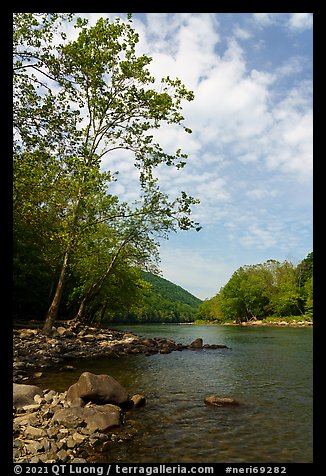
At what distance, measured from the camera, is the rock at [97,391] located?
10383mm

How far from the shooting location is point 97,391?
10.5 meters

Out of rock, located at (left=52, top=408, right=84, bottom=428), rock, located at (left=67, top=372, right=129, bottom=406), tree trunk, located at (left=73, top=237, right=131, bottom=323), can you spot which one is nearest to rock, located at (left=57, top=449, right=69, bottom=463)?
rock, located at (left=52, top=408, right=84, bottom=428)

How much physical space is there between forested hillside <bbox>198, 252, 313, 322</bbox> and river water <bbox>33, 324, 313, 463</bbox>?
8379 centimetres

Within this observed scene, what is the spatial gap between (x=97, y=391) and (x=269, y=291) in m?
103

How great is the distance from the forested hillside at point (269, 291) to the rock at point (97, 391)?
91624 mm

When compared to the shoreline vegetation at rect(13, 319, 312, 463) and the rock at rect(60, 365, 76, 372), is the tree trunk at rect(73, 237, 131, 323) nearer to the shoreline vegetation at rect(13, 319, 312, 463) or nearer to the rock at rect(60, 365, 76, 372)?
the rock at rect(60, 365, 76, 372)

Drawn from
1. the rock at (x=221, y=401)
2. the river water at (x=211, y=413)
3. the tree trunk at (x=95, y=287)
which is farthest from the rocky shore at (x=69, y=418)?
the tree trunk at (x=95, y=287)

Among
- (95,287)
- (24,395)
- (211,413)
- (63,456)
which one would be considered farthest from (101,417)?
(95,287)

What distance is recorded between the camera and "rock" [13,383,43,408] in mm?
A: 10055

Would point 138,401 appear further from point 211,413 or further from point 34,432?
point 34,432

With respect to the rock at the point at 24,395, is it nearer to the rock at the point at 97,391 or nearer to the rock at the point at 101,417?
the rock at the point at 97,391
